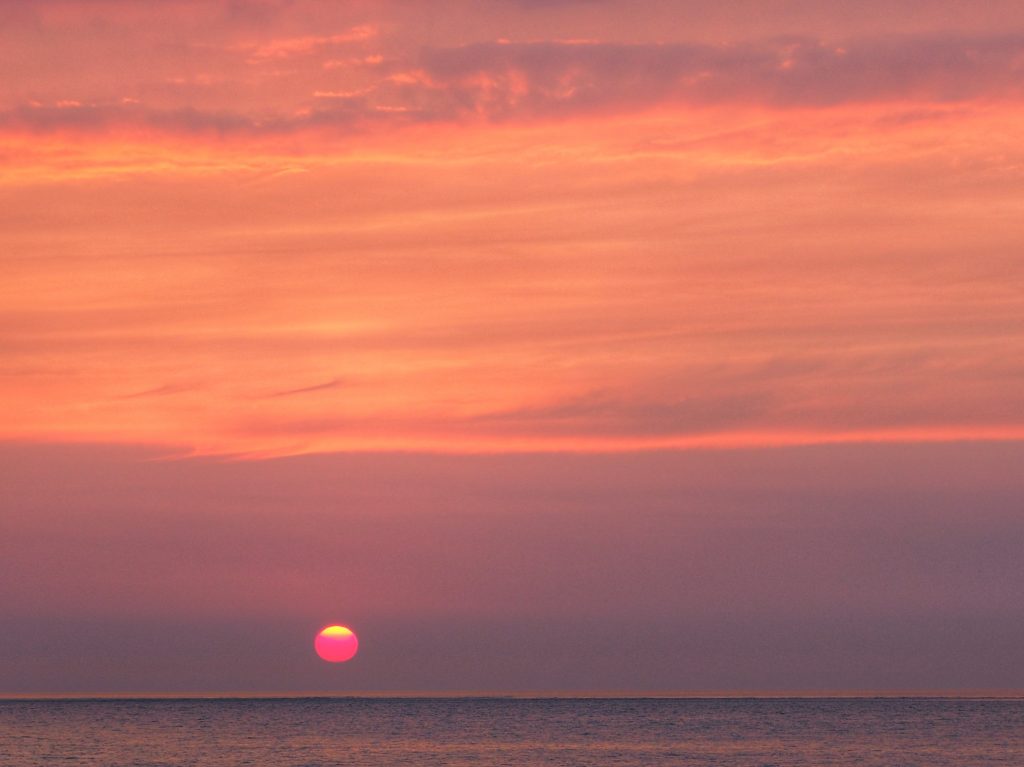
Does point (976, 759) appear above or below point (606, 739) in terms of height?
below

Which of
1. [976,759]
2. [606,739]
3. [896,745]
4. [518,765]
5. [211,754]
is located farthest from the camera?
[606,739]

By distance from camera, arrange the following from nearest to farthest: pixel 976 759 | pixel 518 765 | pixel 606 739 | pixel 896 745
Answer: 1. pixel 518 765
2. pixel 976 759
3. pixel 896 745
4. pixel 606 739

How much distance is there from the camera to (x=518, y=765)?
141m

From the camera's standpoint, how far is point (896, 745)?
174 meters

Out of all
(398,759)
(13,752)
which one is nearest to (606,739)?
(398,759)

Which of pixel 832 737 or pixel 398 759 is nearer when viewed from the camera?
pixel 398 759

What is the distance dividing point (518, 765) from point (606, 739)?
159 feet

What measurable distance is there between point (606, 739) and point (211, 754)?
5269 cm

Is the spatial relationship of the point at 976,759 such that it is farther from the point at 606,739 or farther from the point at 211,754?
the point at 211,754

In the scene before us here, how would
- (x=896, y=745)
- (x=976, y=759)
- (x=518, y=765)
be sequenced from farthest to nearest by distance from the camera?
1. (x=896, y=745)
2. (x=976, y=759)
3. (x=518, y=765)

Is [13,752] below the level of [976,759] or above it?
above

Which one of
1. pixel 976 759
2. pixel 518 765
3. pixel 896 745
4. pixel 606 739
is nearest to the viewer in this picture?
pixel 518 765

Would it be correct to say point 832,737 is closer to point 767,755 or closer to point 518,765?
point 767,755

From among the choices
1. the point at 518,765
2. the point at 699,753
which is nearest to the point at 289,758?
the point at 518,765
